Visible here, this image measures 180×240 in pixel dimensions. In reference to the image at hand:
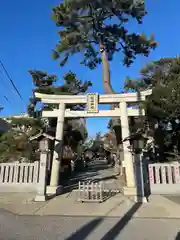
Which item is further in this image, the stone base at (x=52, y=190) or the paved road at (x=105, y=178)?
the paved road at (x=105, y=178)

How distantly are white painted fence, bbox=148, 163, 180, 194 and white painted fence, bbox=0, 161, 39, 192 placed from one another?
479 centimetres

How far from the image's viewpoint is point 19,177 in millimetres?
8656

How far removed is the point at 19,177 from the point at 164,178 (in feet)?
19.9

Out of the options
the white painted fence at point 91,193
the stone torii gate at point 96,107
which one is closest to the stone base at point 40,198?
the white painted fence at point 91,193

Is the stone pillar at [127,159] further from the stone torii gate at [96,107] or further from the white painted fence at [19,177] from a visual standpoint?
the white painted fence at [19,177]

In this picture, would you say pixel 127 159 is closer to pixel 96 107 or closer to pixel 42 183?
pixel 96 107

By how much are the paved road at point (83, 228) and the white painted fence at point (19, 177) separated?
338cm

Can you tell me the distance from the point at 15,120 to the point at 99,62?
279 inches

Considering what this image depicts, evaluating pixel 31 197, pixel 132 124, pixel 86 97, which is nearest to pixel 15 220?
pixel 31 197

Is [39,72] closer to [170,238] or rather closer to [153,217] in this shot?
[153,217]

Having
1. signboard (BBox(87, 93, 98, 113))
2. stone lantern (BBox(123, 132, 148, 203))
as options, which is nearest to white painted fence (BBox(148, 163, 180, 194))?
stone lantern (BBox(123, 132, 148, 203))

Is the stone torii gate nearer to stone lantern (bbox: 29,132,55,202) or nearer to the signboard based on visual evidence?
the signboard

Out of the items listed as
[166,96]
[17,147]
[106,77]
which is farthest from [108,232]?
[106,77]

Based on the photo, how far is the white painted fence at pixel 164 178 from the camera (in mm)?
7980
